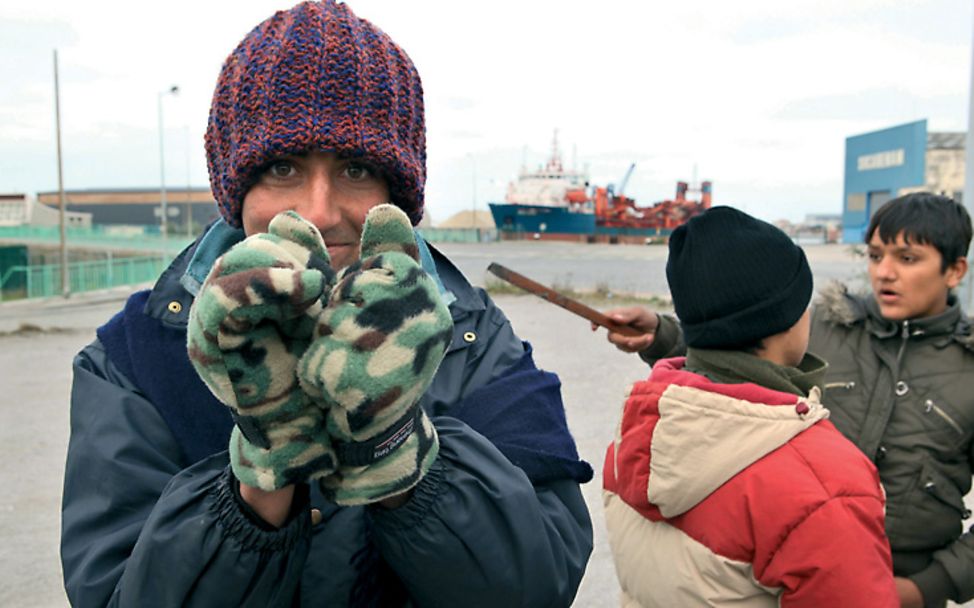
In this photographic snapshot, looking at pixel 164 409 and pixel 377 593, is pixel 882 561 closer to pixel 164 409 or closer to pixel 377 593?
pixel 377 593

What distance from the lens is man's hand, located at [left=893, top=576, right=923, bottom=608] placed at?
2.34 metres

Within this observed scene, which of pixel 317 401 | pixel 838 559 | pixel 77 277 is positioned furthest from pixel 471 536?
pixel 77 277

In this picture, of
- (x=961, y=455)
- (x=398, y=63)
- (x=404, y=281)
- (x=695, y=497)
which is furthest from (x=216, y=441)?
(x=961, y=455)

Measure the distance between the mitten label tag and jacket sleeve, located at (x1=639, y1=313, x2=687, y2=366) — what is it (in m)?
2.07

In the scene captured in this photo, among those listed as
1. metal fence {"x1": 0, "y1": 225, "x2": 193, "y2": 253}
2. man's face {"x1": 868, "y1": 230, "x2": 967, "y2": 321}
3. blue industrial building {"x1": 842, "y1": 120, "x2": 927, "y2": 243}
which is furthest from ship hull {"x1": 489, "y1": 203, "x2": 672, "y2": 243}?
man's face {"x1": 868, "y1": 230, "x2": 967, "y2": 321}

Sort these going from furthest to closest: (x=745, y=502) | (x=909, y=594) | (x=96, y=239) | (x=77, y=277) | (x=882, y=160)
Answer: (x=882, y=160) → (x=96, y=239) → (x=77, y=277) → (x=909, y=594) → (x=745, y=502)

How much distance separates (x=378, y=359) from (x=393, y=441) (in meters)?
0.14

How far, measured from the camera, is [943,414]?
2371mm

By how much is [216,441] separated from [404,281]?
609 millimetres

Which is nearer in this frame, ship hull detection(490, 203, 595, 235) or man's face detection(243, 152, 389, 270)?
man's face detection(243, 152, 389, 270)

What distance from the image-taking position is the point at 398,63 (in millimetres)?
1461

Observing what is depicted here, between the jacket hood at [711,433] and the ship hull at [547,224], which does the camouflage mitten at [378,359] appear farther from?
the ship hull at [547,224]

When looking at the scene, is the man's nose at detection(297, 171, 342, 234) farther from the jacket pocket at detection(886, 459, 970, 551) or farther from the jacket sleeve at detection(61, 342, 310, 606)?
the jacket pocket at detection(886, 459, 970, 551)

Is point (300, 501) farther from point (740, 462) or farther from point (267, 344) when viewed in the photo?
point (740, 462)
